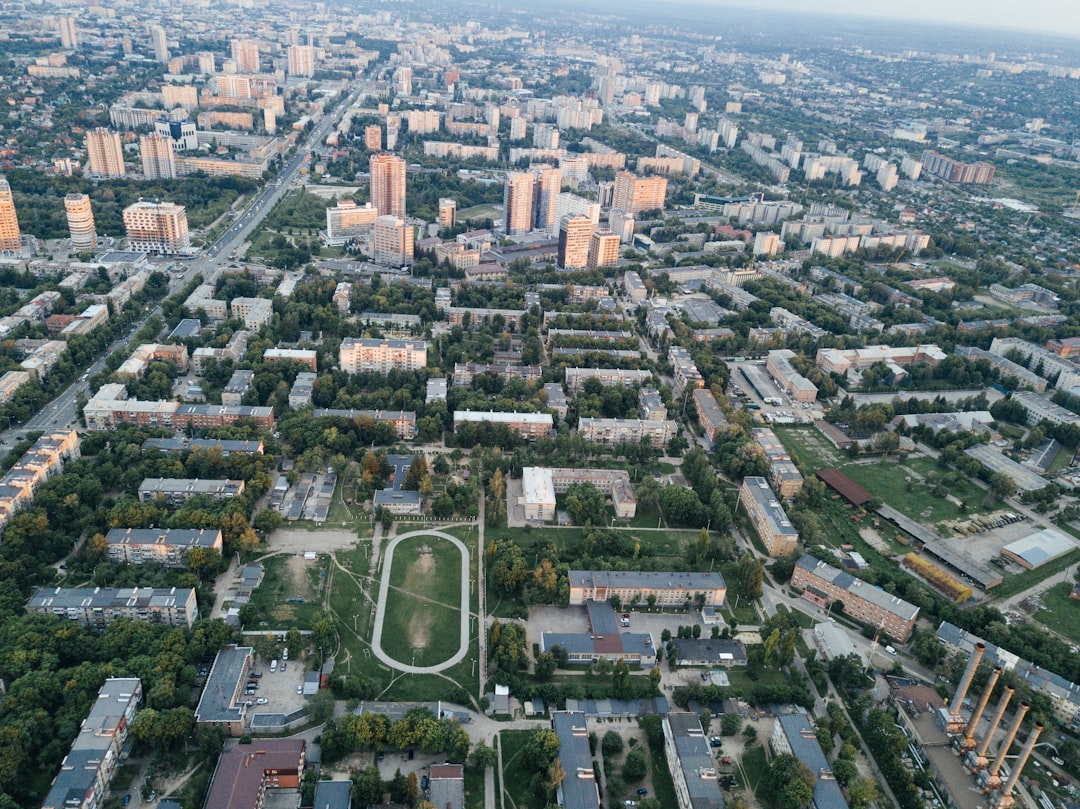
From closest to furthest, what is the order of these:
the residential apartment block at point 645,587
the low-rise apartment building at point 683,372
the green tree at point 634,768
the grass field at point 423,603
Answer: the green tree at point 634,768 < the grass field at point 423,603 < the residential apartment block at point 645,587 < the low-rise apartment building at point 683,372

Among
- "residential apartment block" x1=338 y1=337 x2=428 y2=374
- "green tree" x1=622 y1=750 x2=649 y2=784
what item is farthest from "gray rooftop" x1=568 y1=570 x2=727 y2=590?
"residential apartment block" x1=338 y1=337 x2=428 y2=374

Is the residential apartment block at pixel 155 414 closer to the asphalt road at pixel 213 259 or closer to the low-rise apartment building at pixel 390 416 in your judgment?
the asphalt road at pixel 213 259

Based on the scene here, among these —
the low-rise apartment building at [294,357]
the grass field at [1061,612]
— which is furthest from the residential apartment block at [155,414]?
the grass field at [1061,612]

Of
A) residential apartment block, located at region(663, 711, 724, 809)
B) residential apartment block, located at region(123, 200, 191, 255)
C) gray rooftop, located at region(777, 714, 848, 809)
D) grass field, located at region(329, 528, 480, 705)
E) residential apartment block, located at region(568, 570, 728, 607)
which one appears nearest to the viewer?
residential apartment block, located at region(663, 711, 724, 809)

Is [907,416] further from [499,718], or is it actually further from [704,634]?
[499,718]

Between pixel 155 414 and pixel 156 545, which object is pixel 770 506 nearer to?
pixel 156 545

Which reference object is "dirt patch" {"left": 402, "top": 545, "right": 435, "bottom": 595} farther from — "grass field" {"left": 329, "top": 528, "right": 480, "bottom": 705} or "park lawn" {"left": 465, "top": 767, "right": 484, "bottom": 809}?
"park lawn" {"left": 465, "top": 767, "right": 484, "bottom": 809}

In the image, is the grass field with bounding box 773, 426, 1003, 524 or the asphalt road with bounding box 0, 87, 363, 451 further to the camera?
the asphalt road with bounding box 0, 87, 363, 451
